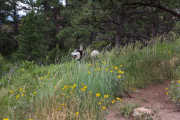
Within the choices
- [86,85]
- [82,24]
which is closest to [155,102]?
[86,85]

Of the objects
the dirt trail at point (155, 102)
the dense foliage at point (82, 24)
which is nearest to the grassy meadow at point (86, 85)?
the dirt trail at point (155, 102)

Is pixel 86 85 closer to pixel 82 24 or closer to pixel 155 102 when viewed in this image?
pixel 155 102

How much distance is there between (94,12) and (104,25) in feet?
9.46

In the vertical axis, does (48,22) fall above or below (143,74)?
above

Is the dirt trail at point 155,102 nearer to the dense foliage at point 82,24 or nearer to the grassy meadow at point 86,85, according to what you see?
the grassy meadow at point 86,85

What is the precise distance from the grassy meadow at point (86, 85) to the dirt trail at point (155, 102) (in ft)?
0.54

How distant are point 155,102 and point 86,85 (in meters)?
1.42

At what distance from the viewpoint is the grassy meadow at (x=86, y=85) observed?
10.4 ft

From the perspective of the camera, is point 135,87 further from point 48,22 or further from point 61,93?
point 48,22

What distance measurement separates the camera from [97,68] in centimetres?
451

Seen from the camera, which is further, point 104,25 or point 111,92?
point 104,25

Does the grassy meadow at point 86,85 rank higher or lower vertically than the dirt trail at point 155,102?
higher

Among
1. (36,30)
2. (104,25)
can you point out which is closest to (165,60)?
(104,25)

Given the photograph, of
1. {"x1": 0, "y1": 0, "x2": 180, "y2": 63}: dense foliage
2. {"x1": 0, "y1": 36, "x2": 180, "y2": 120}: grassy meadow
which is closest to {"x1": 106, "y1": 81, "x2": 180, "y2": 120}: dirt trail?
{"x1": 0, "y1": 36, "x2": 180, "y2": 120}: grassy meadow
